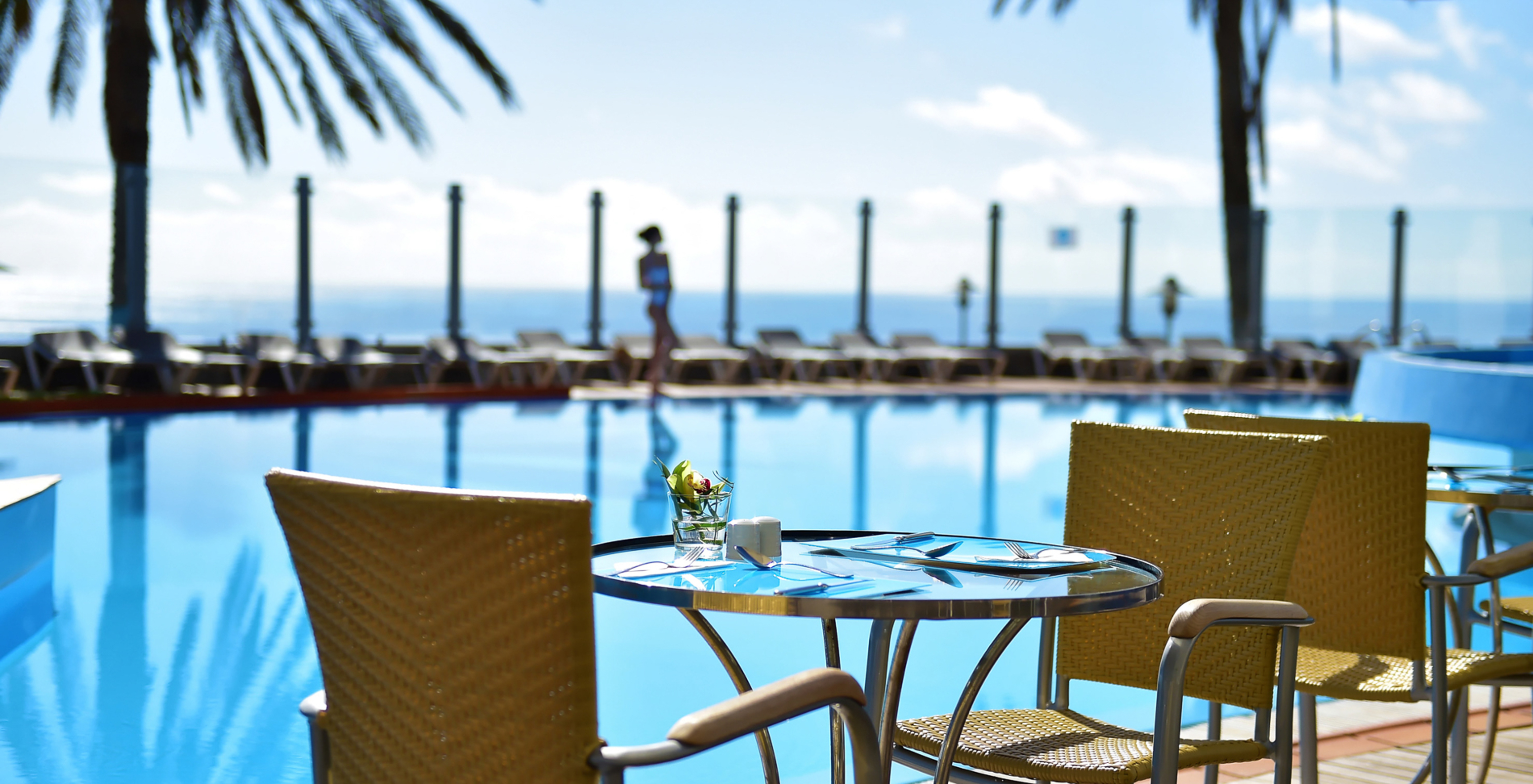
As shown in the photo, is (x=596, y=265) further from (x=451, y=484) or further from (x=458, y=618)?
(x=458, y=618)

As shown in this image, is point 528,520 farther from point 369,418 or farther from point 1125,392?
point 1125,392

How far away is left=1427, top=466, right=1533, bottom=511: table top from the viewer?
127 inches

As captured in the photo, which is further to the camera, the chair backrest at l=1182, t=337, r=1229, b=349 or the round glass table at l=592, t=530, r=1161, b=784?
the chair backrest at l=1182, t=337, r=1229, b=349

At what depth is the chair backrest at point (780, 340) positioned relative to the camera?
17125 millimetres

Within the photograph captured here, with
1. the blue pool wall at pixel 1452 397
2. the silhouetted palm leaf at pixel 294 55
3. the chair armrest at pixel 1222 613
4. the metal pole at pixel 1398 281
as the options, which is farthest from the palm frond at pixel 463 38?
the chair armrest at pixel 1222 613

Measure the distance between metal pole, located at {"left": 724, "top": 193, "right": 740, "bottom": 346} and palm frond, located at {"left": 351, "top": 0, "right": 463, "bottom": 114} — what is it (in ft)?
15.7

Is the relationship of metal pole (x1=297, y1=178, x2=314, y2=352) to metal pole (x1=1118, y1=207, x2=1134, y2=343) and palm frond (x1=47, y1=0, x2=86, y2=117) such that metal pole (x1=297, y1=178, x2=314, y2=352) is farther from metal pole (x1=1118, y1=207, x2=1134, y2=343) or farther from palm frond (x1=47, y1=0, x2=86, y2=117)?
metal pole (x1=1118, y1=207, x2=1134, y2=343)

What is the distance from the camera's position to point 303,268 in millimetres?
15055

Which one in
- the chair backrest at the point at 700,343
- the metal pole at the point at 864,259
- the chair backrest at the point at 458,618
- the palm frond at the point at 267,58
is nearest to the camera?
the chair backrest at the point at 458,618

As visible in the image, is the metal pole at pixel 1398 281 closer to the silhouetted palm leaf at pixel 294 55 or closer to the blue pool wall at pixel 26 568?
the silhouetted palm leaf at pixel 294 55

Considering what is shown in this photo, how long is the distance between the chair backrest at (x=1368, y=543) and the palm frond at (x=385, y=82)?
1189 centimetres

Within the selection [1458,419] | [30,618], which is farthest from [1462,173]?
[30,618]

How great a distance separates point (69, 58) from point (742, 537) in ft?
43.9

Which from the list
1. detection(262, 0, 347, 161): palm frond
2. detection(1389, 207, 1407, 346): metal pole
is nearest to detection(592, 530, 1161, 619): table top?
detection(262, 0, 347, 161): palm frond
